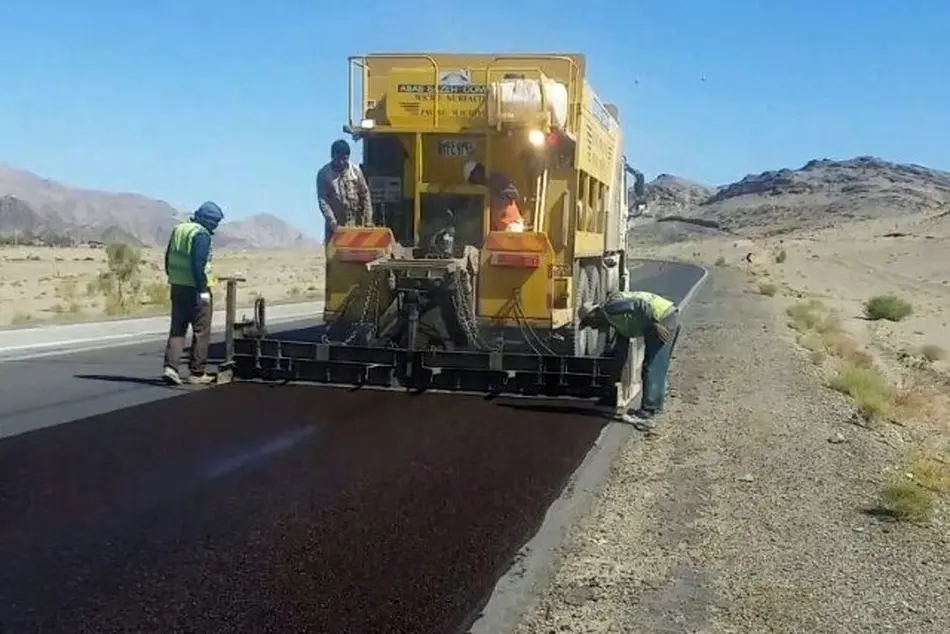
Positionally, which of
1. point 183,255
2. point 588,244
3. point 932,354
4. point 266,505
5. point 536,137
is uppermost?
point 536,137

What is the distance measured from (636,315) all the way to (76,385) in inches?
229

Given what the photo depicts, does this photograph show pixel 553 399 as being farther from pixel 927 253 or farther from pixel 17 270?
pixel 927 253

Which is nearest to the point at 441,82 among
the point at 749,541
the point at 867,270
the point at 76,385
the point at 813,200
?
the point at 76,385

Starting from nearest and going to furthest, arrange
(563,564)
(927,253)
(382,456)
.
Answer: (563,564), (382,456), (927,253)

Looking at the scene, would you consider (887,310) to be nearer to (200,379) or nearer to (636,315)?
(636,315)

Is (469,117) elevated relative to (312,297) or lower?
elevated

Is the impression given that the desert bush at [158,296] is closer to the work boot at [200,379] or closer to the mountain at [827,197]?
the work boot at [200,379]

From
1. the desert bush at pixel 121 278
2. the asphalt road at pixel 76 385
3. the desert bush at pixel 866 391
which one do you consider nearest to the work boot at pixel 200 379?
the asphalt road at pixel 76 385

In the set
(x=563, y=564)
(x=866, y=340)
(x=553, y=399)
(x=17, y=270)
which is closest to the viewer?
(x=563, y=564)

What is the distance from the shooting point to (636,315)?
1112 cm

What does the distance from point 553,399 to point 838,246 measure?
89.1 metres

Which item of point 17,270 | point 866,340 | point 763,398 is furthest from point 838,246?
point 763,398

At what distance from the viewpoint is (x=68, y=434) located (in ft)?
30.8

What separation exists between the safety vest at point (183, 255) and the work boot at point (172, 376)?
89 cm
